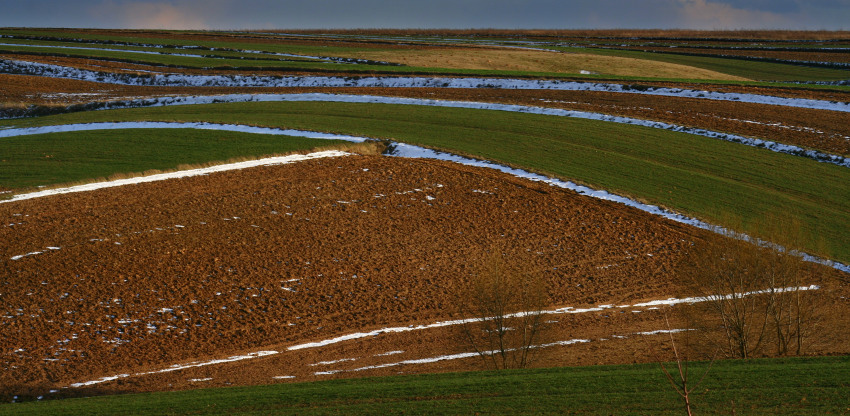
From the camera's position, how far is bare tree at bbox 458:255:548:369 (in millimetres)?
18703

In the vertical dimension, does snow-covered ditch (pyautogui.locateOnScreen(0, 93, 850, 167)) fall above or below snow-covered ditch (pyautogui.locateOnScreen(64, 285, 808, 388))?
above

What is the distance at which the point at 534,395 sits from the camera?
14352 mm

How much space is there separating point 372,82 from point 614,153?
23.7 meters

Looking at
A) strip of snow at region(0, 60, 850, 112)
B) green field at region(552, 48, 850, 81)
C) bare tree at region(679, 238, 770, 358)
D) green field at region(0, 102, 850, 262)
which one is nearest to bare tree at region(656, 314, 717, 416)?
bare tree at region(679, 238, 770, 358)

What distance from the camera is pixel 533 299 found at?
19812 mm

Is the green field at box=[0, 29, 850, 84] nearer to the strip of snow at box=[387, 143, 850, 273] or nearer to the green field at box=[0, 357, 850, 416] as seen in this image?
the strip of snow at box=[387, 143, 850, 273]

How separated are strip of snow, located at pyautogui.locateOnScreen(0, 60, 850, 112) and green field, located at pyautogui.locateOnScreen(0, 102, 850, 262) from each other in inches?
346

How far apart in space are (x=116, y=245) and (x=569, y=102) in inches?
1178

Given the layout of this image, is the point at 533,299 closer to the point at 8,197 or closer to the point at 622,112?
the point at 8,197

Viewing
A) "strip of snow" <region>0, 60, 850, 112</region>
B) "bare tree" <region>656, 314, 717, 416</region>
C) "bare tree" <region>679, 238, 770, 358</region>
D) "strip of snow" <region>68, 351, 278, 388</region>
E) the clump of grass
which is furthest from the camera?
"strip of snow" <region>0, 60, 850, 112</region>

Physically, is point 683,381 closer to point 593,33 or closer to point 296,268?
point 296,268

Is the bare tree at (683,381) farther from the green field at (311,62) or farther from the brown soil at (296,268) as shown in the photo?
the green field at (311,62)

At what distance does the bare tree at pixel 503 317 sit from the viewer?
1870 cm

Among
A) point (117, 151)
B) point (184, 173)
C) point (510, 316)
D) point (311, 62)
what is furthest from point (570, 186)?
point (311, 62)
